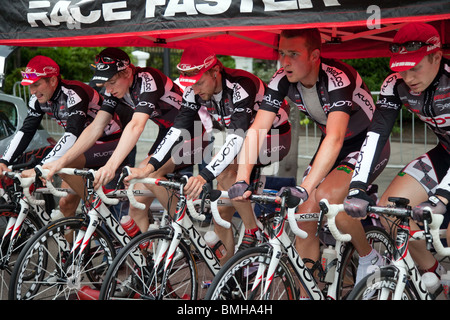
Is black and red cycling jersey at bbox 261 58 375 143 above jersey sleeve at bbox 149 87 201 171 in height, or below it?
above

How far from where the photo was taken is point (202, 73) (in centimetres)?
453

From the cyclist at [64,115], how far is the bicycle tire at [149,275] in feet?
4.05

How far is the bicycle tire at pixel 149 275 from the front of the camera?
3941mm

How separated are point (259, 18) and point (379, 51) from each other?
2999mm

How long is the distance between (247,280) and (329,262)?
81 centimetres

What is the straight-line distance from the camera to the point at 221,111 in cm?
481

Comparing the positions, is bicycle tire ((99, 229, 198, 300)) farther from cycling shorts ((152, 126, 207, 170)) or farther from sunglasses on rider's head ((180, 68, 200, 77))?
sunglasses on rider's head ((180, 68, 200, 77))

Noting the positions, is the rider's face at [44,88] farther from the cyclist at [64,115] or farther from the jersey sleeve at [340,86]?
the jersey sleeve at [340,86]

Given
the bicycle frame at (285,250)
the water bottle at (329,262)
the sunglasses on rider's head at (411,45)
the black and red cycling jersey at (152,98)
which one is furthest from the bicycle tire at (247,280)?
the black and red cycling jersey at (152,98)

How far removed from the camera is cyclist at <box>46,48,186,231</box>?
4758 mm

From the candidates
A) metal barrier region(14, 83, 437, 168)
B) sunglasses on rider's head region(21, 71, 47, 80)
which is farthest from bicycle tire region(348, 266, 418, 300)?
metal barrier region(14, 83, 437, 168)

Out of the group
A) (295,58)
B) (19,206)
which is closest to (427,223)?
(295,58)
